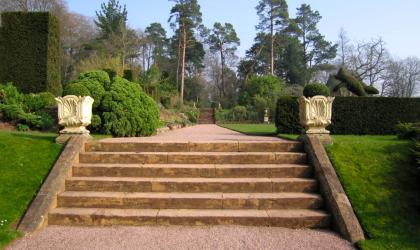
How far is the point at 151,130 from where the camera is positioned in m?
10.3

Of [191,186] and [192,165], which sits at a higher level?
[192,165]

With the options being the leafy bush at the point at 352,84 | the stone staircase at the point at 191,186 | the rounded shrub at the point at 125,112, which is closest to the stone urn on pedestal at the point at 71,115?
the stone staircase at the point at 191,186

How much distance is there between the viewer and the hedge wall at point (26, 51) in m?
13.6

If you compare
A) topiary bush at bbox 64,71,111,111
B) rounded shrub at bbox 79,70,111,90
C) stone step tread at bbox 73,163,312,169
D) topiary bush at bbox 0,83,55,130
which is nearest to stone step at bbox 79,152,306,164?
stone step tread at bbox 73,163,312,169

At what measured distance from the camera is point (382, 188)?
4.71m

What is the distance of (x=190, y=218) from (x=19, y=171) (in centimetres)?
305

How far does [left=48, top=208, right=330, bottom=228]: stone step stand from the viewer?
14.1 ft

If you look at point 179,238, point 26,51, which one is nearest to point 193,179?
point 179,238

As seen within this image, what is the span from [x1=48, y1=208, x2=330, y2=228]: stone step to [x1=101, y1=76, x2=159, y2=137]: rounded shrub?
4.76 meters

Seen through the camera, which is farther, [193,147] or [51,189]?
[193,147]

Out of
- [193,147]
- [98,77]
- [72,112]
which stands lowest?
[193,147]

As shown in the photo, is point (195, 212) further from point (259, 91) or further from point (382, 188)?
point (259, 91)

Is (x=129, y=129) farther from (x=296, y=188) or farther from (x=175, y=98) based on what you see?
(x=175, y=98)

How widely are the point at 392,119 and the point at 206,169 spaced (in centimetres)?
999
